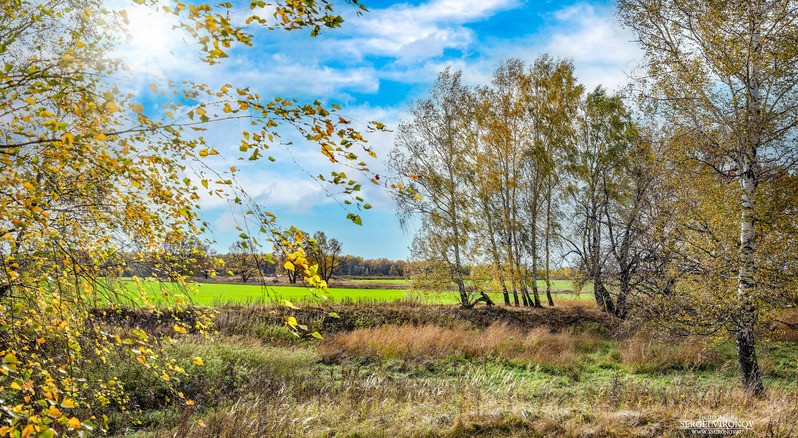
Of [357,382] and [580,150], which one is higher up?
[580,150]

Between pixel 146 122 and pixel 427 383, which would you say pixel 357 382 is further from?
pixel 146 122

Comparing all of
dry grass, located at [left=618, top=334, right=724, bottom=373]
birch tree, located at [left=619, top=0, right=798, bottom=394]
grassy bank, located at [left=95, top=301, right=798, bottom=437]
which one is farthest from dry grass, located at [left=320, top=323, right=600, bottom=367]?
birch tree, located at [left=619, top=0, right=798, bottom=394]

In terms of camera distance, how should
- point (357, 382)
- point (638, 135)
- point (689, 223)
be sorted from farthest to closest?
point (638, 135)
point (689, 223)
point (357, 382)

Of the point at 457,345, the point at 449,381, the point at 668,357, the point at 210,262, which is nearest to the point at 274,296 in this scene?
the point at 210,262

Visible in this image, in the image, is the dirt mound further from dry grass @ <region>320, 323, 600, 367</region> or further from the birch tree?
the birch tree

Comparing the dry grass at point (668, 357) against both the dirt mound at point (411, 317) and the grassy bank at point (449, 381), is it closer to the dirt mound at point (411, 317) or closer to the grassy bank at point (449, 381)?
the grassy bank at point (449, 381)

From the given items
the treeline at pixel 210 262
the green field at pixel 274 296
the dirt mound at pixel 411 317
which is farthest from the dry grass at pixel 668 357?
the treeline at pixel 210 262

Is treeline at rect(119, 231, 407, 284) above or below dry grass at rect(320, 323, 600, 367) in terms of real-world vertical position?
above

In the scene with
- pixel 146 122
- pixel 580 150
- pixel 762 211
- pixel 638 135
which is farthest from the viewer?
pixel 580 150

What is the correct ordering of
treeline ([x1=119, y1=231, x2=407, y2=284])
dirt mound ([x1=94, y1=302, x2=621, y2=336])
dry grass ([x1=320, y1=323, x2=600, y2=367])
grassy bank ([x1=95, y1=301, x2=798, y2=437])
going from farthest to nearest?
dirt mound ([x1=94, y1=302, x2=621, y2=336]) < dry grass ([x1=320, y1=323, x2=600, y2=367]) < grassy bank ([x1=95, y1=301, x2=798, y2=437]) < treeline ([x1=119, y1=231, x2=407, y2=284])

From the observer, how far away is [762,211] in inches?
315

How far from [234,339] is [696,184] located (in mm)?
11810

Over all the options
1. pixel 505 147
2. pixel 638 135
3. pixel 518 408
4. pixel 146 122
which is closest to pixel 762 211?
pixel 518 408

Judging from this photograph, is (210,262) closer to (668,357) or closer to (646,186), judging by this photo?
(668,357)
